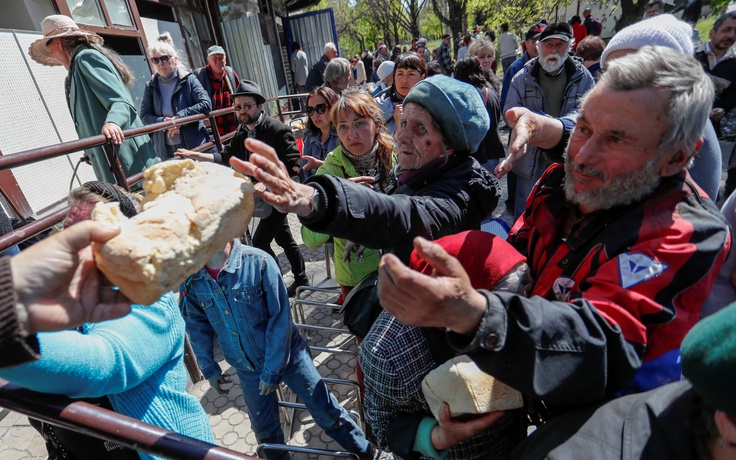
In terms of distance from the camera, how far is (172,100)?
→ 4523 millimetres

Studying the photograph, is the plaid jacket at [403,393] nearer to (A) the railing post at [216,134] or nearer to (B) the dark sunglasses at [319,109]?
(B) the dark sunglasses at [319,109]

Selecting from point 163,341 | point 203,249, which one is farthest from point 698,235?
point 163,341

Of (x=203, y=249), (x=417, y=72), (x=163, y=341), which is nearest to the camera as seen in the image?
(x=203, y=249)

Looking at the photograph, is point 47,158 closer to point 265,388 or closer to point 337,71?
point 265,388

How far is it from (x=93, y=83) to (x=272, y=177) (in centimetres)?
287

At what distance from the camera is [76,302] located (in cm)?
84

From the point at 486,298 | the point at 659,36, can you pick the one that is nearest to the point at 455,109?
the point at 486,298

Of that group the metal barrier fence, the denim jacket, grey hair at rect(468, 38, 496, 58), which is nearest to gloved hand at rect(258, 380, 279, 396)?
the denim jacket

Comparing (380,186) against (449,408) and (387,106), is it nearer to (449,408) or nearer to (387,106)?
(449,408)

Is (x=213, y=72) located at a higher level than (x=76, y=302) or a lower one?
higher

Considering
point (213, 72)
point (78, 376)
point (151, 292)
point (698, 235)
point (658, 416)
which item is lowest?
point (658, 416)

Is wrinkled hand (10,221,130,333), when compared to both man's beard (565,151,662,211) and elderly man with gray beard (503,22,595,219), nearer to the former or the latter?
man's beard (565,151,662,211)

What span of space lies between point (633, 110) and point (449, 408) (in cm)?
107

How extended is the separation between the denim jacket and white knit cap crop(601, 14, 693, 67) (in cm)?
236
